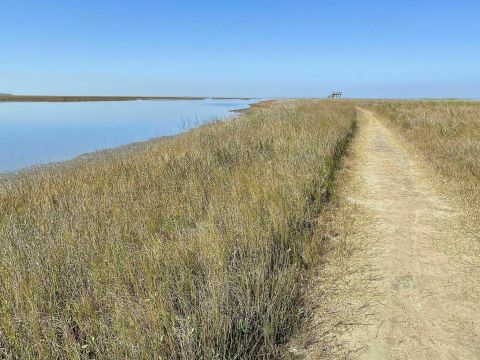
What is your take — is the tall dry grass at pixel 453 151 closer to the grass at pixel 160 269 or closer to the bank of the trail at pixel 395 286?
the bank of the trail at pixel 395 286

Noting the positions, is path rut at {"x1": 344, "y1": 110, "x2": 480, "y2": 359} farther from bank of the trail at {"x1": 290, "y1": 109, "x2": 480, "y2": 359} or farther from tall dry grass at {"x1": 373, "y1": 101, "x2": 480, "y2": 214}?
tall dry grass at {"x1": 373, "y1": 101, "x2": 480, "y2": 214}

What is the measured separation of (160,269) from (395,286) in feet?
8.37

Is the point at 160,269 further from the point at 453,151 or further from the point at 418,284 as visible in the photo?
the point at 453,151

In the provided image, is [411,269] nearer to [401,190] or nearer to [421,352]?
[421,352]

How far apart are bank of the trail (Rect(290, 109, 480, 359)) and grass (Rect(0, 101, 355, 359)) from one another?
352 millimetres

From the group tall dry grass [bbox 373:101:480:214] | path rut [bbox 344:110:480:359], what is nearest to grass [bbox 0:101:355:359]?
path rut [bbox 344:110:480:359]

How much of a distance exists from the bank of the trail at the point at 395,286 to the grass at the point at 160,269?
13.8 inches

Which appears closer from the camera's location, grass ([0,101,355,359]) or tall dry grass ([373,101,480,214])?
grass ([0,101,355,359])

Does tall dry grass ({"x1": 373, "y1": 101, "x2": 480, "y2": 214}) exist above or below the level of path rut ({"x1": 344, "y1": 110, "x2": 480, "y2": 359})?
above

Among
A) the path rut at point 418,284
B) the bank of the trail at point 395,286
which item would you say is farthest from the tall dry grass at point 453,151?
the bank of the trail at point 395,286

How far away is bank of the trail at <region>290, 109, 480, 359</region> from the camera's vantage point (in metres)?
2.85

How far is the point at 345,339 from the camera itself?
2936mm

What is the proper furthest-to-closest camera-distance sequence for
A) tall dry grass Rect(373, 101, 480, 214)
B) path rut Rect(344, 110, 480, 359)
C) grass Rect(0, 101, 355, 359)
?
tall dry grass Rect(373, 101, 480, 214) < path rut Rect(344, 110, 480, 359) < grass Rect(0, 101, 355, 359)

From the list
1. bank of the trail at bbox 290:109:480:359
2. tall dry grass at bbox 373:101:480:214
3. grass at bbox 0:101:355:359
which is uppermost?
tall dry grass at bbox 373:101:480:214
